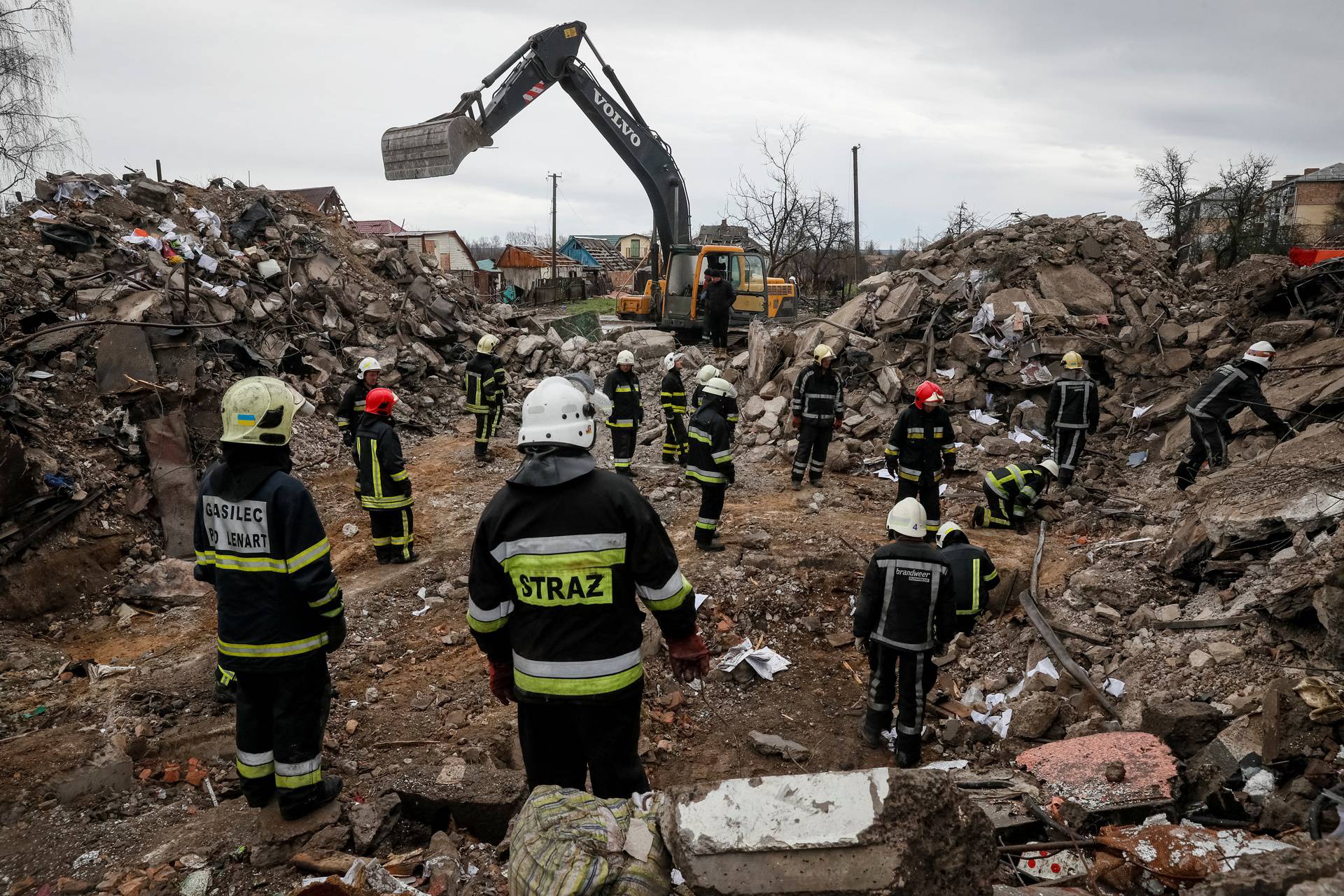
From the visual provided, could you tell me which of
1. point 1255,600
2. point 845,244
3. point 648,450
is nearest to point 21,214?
point 648,450

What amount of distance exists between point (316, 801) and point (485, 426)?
24.4 ft

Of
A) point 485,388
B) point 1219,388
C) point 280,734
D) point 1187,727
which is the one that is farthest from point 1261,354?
point 280,734

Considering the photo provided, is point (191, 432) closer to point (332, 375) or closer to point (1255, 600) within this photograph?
point (332, 375)

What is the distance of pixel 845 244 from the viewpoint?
31.6 m

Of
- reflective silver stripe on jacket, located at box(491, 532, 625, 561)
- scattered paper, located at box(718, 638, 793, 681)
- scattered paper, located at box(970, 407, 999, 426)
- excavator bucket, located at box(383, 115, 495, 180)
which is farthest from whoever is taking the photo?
excavator bucket, located at box(383, 115, 495, 180)

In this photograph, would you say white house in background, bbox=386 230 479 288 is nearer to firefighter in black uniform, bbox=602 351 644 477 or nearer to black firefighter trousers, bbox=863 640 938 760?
firefighter in black uniform, bbox=602 351 644 477

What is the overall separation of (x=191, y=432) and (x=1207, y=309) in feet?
42.8

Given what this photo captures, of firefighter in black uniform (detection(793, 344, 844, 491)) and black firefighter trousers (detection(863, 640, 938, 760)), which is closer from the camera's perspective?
black firefighter trousers (detection(863, 640, 938, 760))

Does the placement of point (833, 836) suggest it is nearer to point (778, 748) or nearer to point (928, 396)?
point (778, 748)

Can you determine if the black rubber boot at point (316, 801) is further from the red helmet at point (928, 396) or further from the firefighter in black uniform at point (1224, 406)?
the firefighter in black uniform at point (1224, 406)

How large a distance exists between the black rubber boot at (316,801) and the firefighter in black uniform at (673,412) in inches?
255

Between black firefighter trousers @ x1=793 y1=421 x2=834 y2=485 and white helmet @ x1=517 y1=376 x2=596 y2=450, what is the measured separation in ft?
21.1

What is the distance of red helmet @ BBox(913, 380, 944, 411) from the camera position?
7.19m

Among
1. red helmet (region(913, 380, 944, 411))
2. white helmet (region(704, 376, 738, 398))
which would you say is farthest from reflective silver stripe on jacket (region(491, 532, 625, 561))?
red helmet (region(913, 380, 944, 411))
